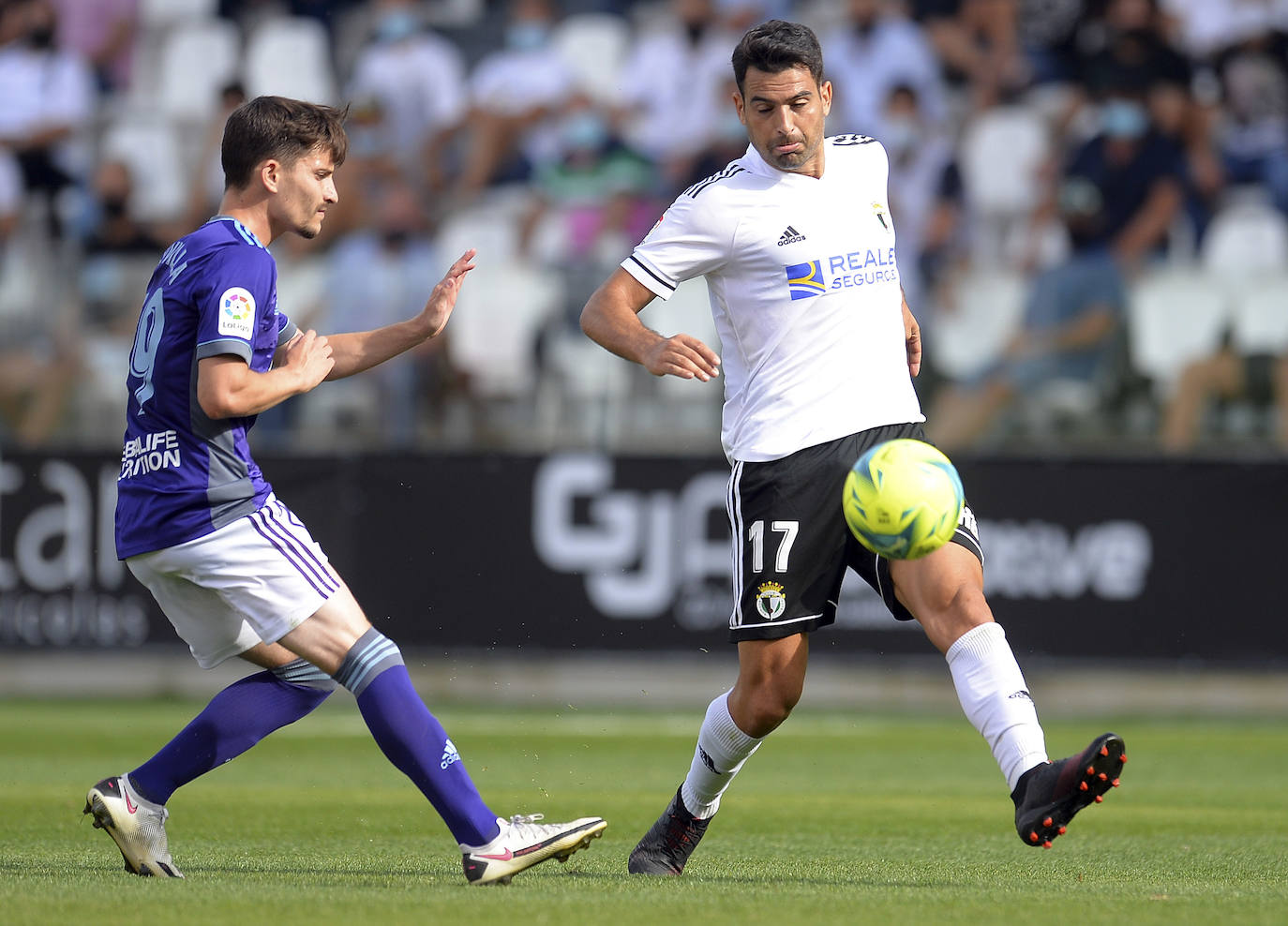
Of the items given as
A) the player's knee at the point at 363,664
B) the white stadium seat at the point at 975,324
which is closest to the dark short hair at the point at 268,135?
the player's knee at the point at 363,664

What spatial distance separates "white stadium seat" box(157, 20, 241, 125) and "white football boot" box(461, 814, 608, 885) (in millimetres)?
12904

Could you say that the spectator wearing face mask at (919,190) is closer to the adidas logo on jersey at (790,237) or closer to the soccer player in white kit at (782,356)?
the soccer player in white kit at (782,356)

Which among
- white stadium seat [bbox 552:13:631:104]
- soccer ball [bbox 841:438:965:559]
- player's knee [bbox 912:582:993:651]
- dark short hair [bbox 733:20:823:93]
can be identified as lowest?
player's knee [bbox 912:582:993:651]

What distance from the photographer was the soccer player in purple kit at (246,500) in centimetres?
541

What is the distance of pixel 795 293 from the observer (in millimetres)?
6078

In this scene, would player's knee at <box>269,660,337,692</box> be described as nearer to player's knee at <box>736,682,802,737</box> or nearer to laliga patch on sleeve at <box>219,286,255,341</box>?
laliga patch on sleeve at <box>219,286,255,341</box>

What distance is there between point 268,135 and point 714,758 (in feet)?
8.51

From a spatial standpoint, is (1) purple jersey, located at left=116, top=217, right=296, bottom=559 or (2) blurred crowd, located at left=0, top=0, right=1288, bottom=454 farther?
(2) blurred crowd, located at left=0, top=0, right=1288, bottom=454

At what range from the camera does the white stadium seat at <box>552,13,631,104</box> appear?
1695cm

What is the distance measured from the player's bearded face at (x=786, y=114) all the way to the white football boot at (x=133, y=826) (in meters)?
3.06

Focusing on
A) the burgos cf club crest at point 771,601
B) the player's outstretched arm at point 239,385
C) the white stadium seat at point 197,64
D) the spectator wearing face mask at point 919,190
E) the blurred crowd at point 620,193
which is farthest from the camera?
the white stadium seat at point 197,64

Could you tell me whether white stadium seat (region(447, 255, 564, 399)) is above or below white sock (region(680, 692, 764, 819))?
above

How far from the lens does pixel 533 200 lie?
15.7 meters

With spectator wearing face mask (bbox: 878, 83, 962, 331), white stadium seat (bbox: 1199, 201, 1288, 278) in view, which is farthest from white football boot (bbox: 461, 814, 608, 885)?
white stadium seat (bbox: 1199, 201, 1288, 278)
